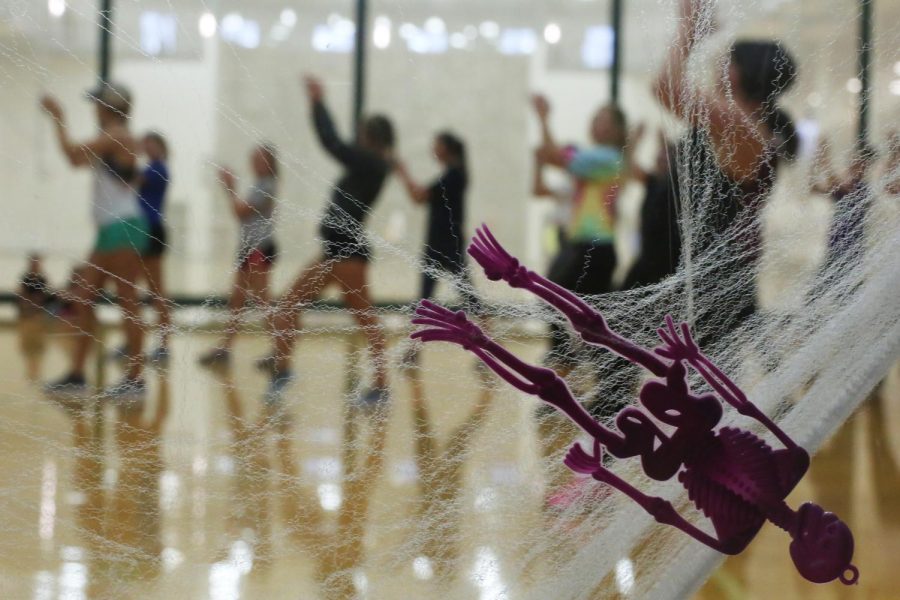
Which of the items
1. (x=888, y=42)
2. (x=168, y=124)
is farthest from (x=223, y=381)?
(x=888, y=42)

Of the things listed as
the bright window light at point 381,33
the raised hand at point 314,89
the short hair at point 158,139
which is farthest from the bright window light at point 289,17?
the short hair at point 158,139

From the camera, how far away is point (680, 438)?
63 centimetres

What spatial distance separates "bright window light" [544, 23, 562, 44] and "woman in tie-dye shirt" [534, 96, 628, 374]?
3033 millimetres

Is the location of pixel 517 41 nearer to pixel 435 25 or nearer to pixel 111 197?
pixel 435 25

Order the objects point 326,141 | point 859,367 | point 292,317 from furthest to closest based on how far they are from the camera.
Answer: point 326,141
point 292,317
point 859,367

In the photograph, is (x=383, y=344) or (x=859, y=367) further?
(x=383, y=344)

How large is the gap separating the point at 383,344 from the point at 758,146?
0.31 m

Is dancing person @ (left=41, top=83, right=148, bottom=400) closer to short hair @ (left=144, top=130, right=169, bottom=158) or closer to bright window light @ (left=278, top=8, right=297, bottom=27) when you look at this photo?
short hair @ (left=144, top=130, right=169, bottom=158)

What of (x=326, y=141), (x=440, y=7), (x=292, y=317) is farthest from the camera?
(x=440, y=7)

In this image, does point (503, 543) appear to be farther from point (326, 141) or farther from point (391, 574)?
point (326, 141)

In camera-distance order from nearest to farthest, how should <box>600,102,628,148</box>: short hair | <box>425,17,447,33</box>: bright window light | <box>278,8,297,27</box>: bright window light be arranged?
<box>600,102,628,148</box>: short hair → <box>425,17,447,33</box>: bright window light → <box>278,8,297,27</box>: bright window light

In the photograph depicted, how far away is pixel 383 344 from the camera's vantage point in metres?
0.76

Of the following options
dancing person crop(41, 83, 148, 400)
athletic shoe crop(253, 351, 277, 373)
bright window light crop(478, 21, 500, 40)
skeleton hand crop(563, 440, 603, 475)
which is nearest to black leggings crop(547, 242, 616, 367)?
skeleton hand crop(563, 440, 603, 475)

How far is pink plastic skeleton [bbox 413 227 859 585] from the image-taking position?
0.63 m
